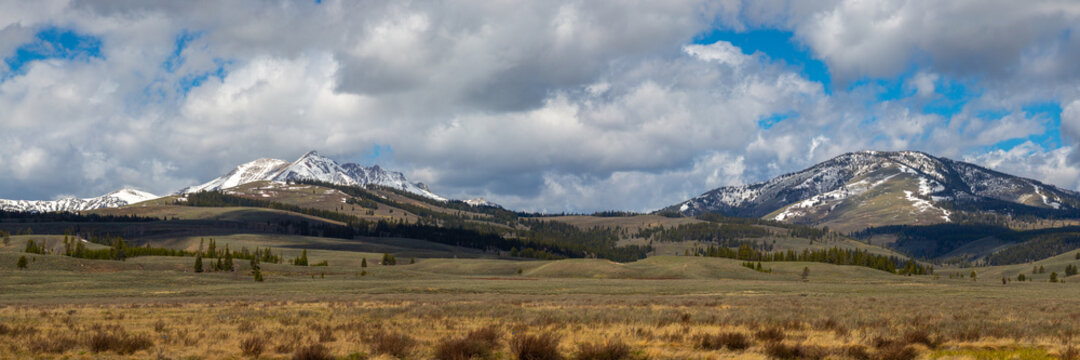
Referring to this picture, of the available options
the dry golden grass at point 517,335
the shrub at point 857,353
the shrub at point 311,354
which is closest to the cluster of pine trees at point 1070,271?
the dry golden grass at point 517,335

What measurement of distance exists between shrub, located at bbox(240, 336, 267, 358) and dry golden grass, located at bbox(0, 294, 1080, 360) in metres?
0.03

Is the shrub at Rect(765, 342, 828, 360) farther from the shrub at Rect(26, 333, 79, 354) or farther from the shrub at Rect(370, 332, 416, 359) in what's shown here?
the shrub at Rect(26, 333, 79, 354)

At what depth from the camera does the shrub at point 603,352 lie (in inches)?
774

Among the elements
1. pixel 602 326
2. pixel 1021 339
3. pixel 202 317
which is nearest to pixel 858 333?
pixel 1021 339

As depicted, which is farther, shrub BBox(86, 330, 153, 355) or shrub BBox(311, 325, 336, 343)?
shrub BBox(311, 325, 336, 343)

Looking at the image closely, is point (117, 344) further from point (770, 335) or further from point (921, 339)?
point (921, 339)

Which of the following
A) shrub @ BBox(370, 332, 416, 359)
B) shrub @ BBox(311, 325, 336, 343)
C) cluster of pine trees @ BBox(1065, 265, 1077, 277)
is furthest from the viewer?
cluster of pine trees @ BBox(1065, 265, 1077, 277)

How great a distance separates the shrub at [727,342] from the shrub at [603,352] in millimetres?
3287

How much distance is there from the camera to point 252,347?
68.4 feet

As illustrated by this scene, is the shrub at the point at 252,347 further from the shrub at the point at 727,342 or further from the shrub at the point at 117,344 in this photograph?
the shrub at the point at 727,342

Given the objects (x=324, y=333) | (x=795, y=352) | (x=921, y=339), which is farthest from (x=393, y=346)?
(x=921, y=339)

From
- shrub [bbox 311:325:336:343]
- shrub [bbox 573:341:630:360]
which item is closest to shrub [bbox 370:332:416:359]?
shrub [bbox 311:325:336:343]

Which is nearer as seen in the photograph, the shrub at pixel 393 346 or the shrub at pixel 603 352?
the shrub at pixel 603 352

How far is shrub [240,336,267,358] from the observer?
20.6 metres
